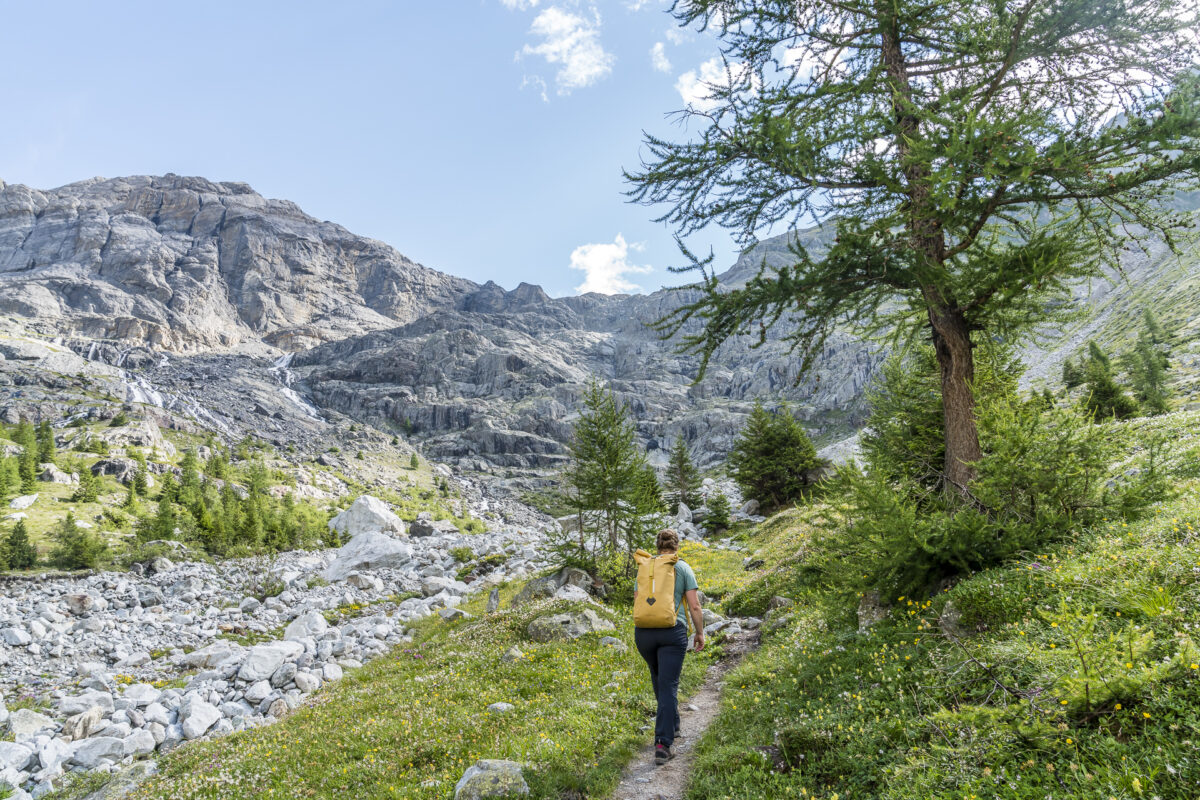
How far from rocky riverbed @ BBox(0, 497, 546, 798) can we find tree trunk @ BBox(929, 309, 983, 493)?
16.8 metres

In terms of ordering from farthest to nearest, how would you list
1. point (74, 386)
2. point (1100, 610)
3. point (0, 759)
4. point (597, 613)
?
point (74, 386) → point (597, 613) → point (0, 759) → point (1100, 610)

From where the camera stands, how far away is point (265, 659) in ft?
55.2

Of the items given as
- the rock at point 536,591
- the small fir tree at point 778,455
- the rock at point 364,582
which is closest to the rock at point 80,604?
the rock at point 364,582

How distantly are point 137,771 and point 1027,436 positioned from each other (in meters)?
17.5

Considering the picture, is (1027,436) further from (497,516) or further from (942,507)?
(497,516)

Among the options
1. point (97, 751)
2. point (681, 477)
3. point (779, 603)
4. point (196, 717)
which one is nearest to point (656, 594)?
point (779, 603)

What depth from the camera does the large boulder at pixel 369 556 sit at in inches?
1430

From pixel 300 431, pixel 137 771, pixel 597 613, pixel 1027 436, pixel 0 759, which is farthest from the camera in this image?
pixel 300 431

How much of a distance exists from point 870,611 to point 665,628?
4018mm

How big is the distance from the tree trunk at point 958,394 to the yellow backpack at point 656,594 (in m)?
5.19

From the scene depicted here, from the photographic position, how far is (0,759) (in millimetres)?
11430

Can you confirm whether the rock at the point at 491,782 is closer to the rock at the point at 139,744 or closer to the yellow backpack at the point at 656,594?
the yellow backpack at the point at 656,594

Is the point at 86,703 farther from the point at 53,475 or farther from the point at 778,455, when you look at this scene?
the point at 53,475

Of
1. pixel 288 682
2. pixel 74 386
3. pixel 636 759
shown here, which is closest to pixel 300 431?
pixel 74 386
